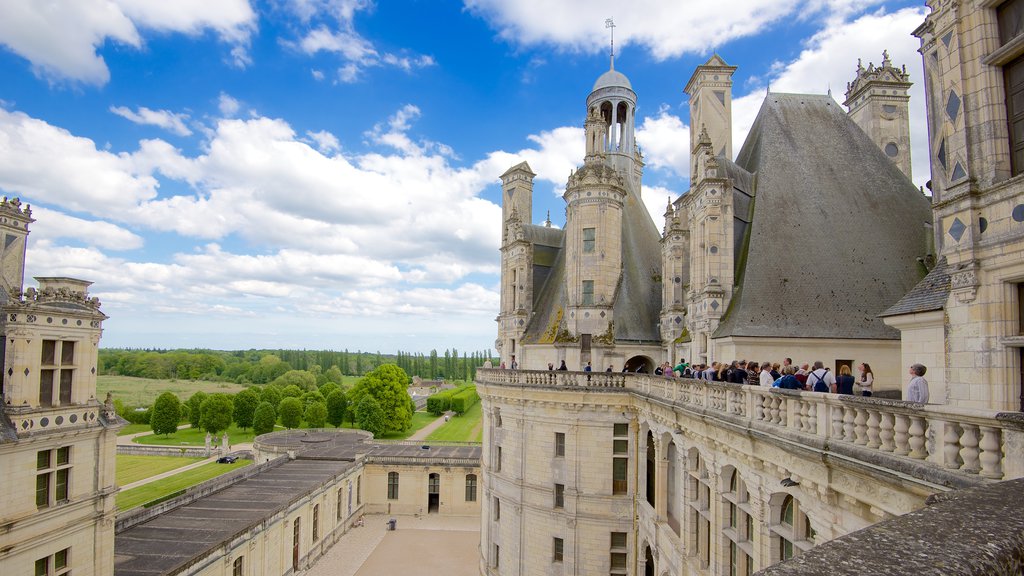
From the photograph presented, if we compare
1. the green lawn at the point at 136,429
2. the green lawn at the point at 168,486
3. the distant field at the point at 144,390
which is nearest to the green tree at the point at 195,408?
the green lawn at the point at 136,429

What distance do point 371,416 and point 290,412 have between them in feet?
39.6

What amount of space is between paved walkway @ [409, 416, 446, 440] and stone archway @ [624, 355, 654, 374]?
4603cm

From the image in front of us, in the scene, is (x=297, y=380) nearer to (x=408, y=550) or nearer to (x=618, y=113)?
(x=408, y=550)

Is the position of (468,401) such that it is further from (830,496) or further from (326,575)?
(830,496)

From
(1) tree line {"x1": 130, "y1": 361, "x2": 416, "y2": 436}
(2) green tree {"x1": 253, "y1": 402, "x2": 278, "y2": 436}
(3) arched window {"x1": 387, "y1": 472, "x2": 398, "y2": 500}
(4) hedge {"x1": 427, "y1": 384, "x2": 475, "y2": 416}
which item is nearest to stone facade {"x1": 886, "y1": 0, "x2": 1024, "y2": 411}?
(3) arched window {"x1": 387, "y1": 472, "x2": 398, "y2": 500}

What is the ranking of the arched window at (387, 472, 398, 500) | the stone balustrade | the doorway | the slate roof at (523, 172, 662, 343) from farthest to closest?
the arched window at (387, 472, 398, 500) → the doorway → the slate roof at (523, 172, 662, 343) → the stone balustrade

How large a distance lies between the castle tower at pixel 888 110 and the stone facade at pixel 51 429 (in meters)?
31.2

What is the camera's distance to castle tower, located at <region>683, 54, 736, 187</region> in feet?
78.9

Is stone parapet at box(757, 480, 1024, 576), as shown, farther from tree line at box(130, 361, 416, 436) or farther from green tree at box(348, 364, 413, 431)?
green tree at box(348, 364, 413, 431)

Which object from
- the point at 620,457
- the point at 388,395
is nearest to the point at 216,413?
the point at 388,395

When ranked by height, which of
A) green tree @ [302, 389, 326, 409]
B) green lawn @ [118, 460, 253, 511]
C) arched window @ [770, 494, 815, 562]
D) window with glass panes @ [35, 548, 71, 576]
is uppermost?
arched window @ [770, 494, 815, 562]

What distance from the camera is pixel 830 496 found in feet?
26.0

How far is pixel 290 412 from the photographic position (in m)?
71.3

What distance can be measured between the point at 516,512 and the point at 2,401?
18557mm
